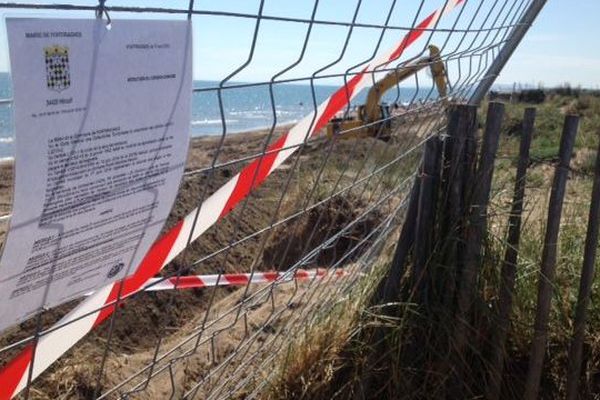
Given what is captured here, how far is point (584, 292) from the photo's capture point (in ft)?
9.53

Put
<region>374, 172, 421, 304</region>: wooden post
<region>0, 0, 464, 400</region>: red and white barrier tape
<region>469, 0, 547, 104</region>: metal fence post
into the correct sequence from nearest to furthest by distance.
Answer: <region>0, 0, 464, 400</region>: red and white barrier tape → <region>374, 172, 421, 304</region>: wooden post → <region>469, 0, 547, 104</region>: metal fence post

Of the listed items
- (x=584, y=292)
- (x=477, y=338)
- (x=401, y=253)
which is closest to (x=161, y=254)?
(x=401, y=253)

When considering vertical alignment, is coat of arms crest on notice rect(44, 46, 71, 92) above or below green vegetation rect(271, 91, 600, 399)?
above

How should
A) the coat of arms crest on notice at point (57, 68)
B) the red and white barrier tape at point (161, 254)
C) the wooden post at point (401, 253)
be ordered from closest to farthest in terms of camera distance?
the coat of arms crest on notice at point (57, 68), the red and white barrier tape at point (161, 254), the wooden post at point (401, 253)

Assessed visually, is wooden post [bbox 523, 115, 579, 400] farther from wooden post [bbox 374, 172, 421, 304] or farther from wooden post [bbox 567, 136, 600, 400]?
wooden post [bbox 374, 172, 421, 304]

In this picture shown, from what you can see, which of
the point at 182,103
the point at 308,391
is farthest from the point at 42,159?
the point at 308,391

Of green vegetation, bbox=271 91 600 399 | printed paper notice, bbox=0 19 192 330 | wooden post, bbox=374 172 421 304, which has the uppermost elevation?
printed paper notice, bbox=0 19 192 330

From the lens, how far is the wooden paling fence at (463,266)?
2.72m

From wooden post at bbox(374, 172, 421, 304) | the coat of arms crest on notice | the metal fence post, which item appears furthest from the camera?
the metal fence post

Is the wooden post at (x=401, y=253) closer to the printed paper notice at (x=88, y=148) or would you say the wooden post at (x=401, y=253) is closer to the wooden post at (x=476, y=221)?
the wooden post at (x=476, y=221)

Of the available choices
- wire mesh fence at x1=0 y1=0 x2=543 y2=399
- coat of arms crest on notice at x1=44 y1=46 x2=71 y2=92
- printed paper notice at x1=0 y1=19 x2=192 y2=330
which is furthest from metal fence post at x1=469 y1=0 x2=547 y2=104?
coat of arms crest on notice at x1=44 y1=46 x2=71 y2=92

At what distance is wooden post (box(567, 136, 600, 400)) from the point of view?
9.49ft

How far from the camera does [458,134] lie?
2.69m

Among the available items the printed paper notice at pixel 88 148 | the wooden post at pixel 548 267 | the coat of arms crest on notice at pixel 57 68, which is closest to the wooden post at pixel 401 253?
the wooden post at pixel 548 267
